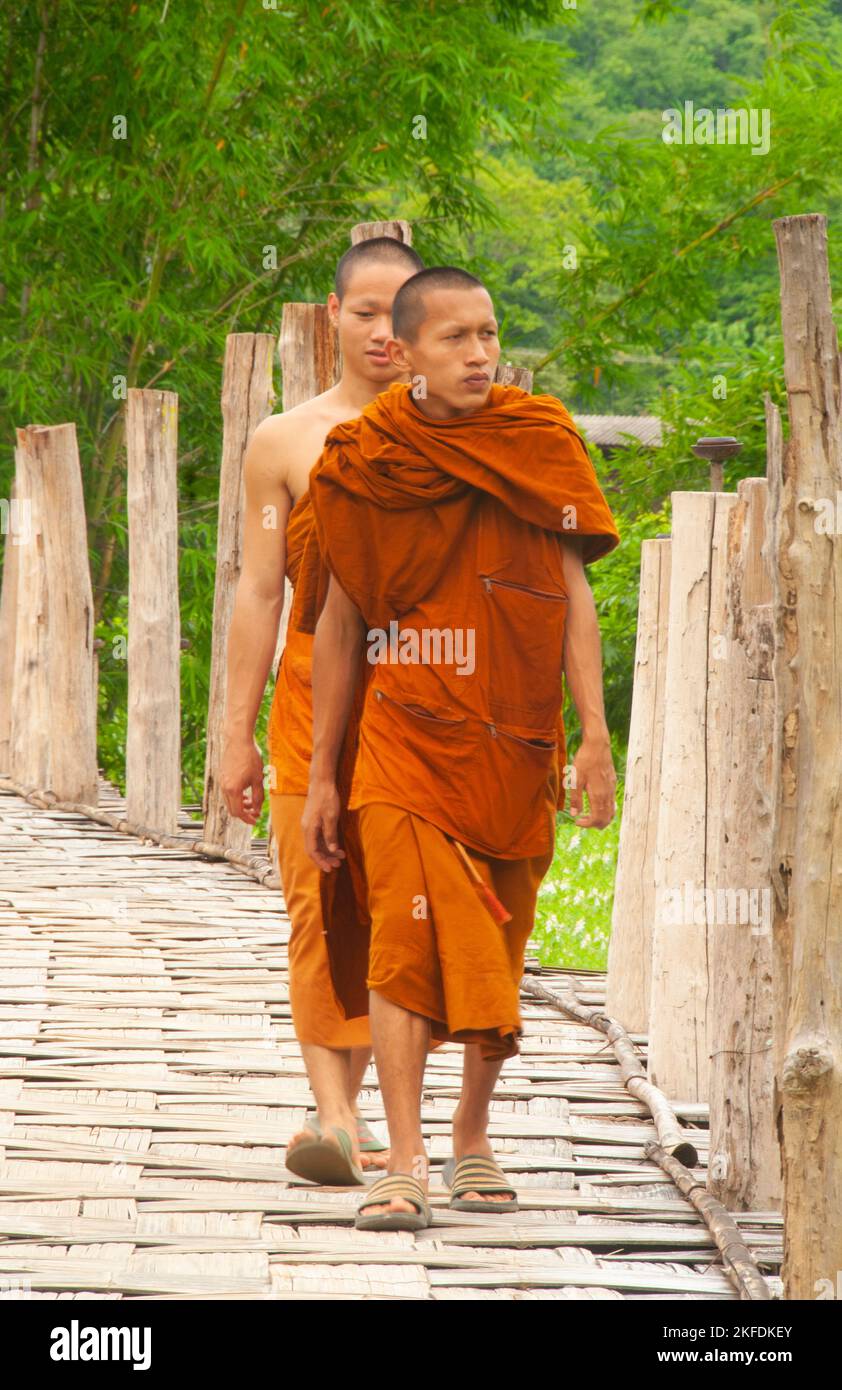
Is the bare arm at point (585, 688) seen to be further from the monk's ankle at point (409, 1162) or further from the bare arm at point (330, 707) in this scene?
the monk's ankle at point (409, 1162)

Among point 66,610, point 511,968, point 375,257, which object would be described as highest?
point 375,257

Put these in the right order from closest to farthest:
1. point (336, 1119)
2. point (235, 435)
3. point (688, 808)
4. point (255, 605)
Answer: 1. point (336, 1119)
2. point (255, 605)
3. point (688, 808)
4. point (235, 435)

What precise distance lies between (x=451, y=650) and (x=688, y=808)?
952mm

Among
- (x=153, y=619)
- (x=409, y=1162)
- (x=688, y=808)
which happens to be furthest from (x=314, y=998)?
(x=153, y=619)

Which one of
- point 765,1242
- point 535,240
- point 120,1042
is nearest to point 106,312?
point 120,1042

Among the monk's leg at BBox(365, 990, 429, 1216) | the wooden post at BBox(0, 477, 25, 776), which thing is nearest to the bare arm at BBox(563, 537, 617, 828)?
the monk's leg at BBox(365, 990, 429, 1216)

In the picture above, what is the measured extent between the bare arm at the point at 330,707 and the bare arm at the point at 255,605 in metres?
0.36

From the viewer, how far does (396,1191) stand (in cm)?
307

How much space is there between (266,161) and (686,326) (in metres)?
3.36

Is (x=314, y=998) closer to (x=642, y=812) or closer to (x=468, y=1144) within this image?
(x=468, y=1144)

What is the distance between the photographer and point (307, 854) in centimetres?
338

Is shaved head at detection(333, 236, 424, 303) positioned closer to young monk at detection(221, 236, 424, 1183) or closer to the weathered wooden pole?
young monk at detection(221, 236, 424, 1183)

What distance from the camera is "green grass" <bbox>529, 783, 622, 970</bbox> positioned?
7758mm

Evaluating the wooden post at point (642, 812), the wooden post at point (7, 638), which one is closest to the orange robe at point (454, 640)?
the wooden post at point (642, 812)
